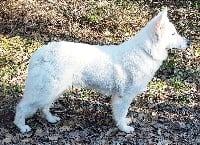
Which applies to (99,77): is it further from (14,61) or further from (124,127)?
(14,61)

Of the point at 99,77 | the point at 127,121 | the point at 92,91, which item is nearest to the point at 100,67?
the point at 99,77

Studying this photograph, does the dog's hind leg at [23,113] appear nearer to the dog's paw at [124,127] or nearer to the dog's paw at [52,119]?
the dog's paw at [52,119]

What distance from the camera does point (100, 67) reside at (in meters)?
5.85

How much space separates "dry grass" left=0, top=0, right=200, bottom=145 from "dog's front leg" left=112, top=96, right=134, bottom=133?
103mm

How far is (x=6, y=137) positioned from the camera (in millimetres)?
6125

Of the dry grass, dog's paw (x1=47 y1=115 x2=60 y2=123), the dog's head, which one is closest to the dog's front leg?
the dry grass

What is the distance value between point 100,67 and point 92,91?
1.52 metres

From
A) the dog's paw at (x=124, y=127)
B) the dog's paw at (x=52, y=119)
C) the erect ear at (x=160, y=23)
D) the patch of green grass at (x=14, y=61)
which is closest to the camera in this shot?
the erect ear at (x=160, y=23)

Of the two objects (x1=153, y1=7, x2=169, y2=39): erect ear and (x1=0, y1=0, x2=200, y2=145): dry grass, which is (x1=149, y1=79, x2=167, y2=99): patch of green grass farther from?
(x1=153, y1=7, x2=169, y2=39): erect ear

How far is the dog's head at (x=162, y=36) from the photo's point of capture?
5657mm

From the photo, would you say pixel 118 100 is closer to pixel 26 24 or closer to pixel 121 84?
pixel 121 84

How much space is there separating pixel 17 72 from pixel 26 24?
175 centimetres

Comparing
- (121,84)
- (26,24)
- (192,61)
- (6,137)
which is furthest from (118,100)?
(26,24)

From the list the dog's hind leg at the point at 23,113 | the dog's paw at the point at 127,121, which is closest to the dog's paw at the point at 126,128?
the dog's paw at the point at 127,121
